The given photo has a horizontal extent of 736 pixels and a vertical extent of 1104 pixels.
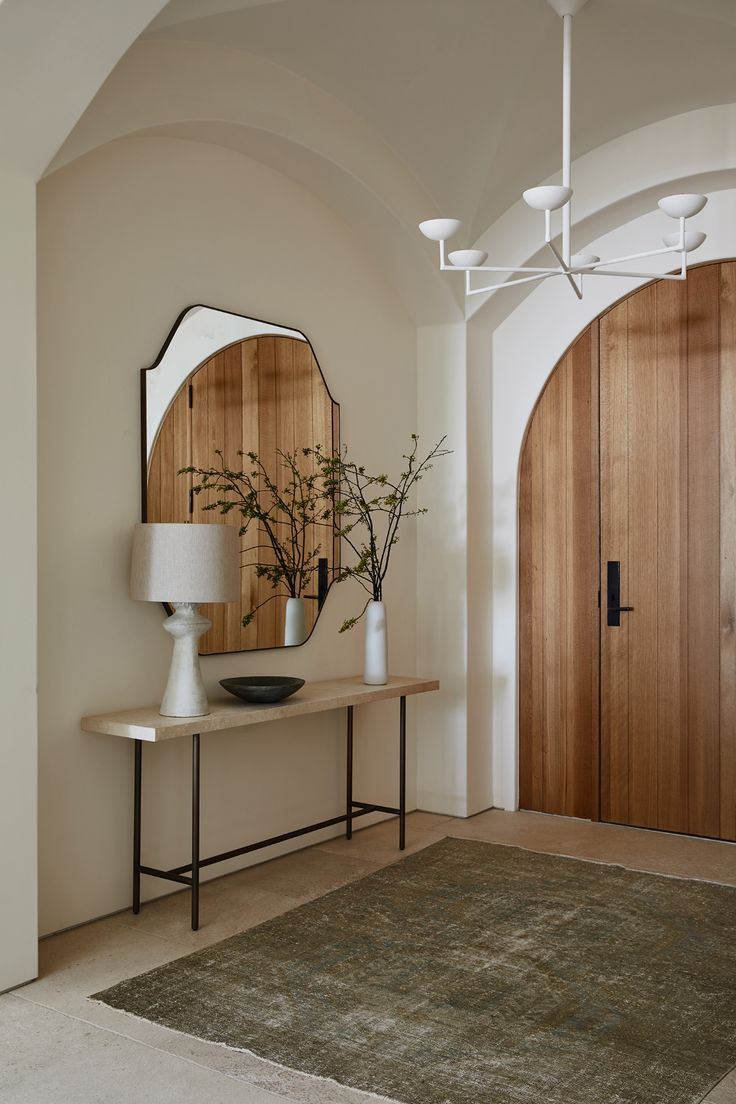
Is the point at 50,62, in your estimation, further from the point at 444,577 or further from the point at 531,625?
the point at 531,625

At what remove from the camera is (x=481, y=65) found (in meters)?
3.98

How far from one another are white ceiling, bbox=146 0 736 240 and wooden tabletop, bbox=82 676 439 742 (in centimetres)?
226

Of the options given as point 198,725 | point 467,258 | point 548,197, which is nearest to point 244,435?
point 467,258

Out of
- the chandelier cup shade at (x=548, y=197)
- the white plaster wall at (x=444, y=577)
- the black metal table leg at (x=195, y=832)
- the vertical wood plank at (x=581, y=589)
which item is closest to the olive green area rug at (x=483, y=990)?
the black metal table leg at (x=195, y=832)

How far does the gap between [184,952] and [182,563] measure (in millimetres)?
1241

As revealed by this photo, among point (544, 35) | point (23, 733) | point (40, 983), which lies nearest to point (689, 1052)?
point (40, 983)

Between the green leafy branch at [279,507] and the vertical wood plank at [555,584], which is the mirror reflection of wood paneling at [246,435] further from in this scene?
the vertical wood plank at [555,584]

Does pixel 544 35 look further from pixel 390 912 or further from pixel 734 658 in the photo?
pixel 390 912

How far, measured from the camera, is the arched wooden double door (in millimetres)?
4617

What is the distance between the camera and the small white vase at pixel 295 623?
14.2ft

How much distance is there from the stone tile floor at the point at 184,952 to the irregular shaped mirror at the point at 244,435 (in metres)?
0.94

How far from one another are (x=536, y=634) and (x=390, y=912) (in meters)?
1.90

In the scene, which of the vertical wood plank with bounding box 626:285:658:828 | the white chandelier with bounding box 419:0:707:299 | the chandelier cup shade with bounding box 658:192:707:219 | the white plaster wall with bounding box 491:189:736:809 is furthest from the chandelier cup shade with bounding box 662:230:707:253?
the white plaster wall with bounding box 491:189:736:809

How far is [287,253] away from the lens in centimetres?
439
